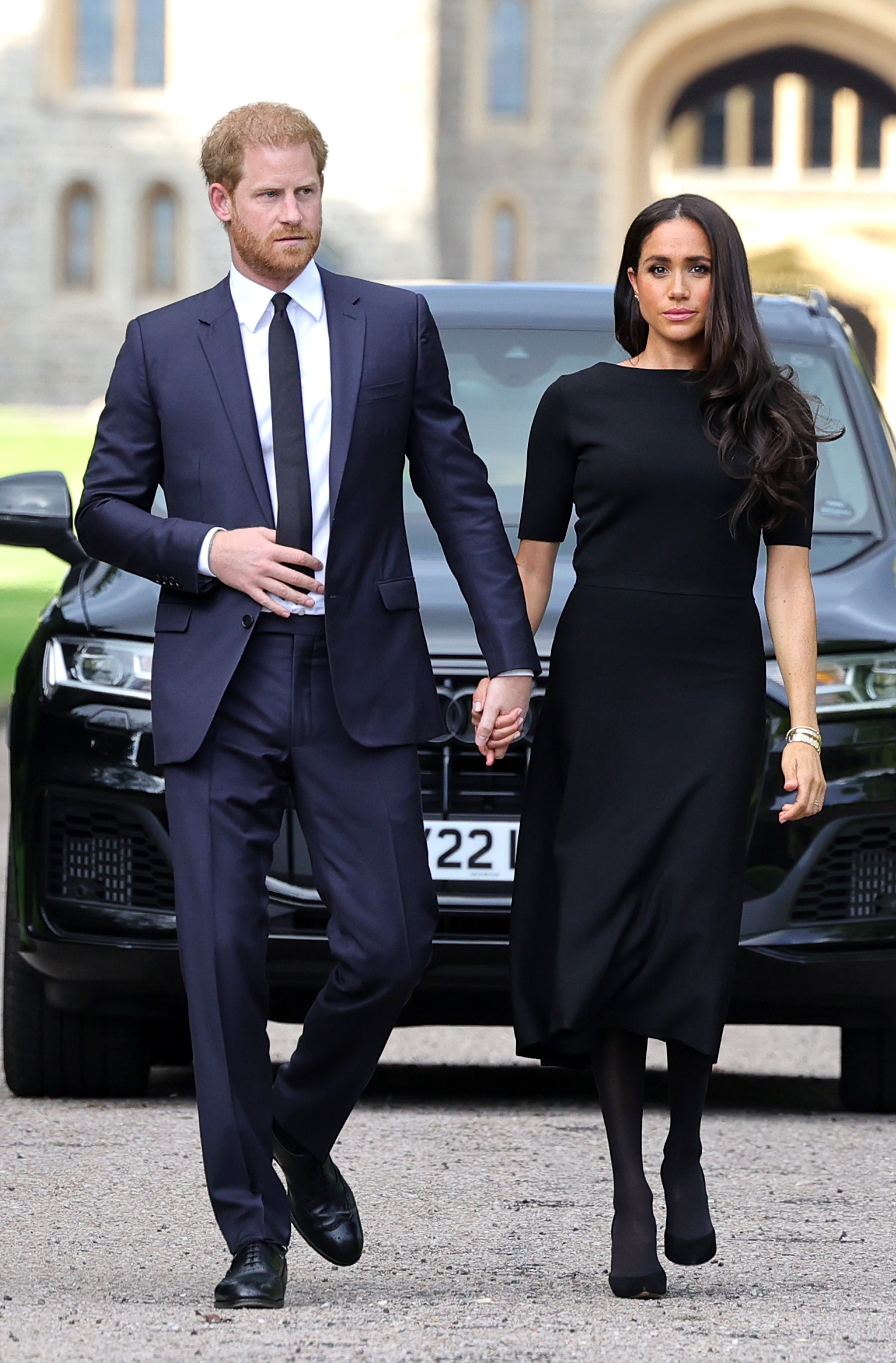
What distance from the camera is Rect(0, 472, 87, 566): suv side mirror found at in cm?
588

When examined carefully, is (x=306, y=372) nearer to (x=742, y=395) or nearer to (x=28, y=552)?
(x=742, y=395)

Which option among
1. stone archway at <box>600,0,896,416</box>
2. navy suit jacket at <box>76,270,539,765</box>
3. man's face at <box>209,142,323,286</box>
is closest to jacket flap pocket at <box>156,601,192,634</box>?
navy suit jacket at <box>76,270,539,765</box>

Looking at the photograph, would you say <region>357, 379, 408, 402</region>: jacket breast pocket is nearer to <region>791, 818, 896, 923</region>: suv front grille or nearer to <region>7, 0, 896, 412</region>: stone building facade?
<region>791, 818, 896, 923</region>: suv front grille

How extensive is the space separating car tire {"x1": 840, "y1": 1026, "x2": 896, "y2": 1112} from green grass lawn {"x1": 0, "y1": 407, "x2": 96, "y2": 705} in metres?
11.5

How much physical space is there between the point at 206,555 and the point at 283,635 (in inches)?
7.1

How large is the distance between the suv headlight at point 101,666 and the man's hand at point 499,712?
147cm

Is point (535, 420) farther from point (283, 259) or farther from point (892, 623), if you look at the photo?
point (892, 623)

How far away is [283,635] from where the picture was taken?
4195mm

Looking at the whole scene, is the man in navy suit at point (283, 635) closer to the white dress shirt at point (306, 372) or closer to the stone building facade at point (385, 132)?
the white dress shirt at point (306, 372)

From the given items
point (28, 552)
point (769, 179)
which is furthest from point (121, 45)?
point (28, 552)

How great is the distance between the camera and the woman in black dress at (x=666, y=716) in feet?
14.1

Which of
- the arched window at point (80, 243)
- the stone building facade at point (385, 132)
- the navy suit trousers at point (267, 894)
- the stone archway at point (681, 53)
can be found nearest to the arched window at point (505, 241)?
the stone building facade at point (385, 132)

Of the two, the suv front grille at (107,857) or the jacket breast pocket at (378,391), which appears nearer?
the jacket breast pocket at (378,391)

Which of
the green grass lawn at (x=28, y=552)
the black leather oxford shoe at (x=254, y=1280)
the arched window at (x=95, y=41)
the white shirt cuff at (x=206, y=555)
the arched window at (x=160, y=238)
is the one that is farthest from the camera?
the arched window at (x=160, y=238)
